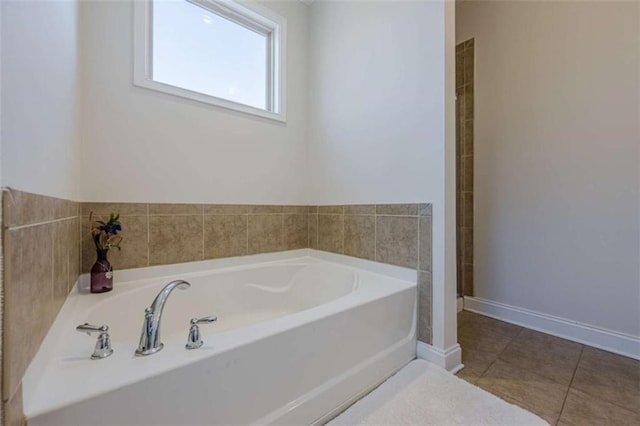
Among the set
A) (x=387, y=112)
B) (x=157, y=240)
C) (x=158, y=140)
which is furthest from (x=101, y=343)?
(x=387, y=112)

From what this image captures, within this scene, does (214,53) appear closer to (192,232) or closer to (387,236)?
(192,232)

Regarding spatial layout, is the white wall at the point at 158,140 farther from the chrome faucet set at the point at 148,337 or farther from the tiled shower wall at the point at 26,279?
the chrome faucet set at the point at 148,337

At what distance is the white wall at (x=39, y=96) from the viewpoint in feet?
2.04

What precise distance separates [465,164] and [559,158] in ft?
2.27

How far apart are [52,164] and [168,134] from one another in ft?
2.92

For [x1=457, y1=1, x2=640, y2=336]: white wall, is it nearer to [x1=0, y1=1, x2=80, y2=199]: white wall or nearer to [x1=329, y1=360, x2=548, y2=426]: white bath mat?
[x1=329, y1=360, x2=548, y2=426]: white bath mat

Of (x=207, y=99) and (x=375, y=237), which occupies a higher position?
(x=207, y=99)

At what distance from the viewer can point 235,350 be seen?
907 millimetres

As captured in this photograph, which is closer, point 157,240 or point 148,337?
point 148,337

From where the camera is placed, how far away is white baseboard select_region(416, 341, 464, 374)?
1563 mm

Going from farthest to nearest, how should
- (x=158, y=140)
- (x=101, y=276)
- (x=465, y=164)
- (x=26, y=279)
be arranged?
(x=465, y=164) < (x=158, y=140) < (x=101, y=276) < (x=26, y=279)

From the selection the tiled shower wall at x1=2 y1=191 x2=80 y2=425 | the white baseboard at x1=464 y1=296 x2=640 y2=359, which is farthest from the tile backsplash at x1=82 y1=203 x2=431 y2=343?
the white baseboard at x1=464 y1=296 x2=640 y2=359

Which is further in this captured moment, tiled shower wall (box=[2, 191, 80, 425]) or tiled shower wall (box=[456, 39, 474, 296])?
tiled shower wall (box=[456, 39, 474, 296])

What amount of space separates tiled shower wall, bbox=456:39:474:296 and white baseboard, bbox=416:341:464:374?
112 centimetres
